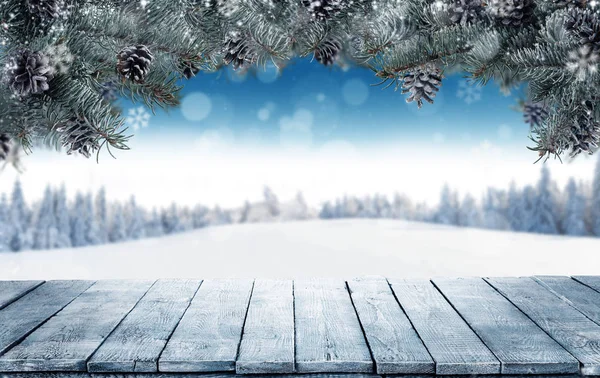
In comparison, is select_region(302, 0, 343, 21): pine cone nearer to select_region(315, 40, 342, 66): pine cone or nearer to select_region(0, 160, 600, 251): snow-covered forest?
select_region(315, 40, 342, 66): pine cone

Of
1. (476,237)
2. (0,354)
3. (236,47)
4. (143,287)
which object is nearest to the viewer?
(0,354)

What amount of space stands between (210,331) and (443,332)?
0.51m

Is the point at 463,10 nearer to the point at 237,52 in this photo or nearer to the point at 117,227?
the point at 237,52

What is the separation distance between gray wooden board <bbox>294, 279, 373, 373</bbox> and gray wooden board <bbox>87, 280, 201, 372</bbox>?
29cm

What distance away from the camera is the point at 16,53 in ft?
3.33

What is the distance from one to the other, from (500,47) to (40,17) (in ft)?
3.11

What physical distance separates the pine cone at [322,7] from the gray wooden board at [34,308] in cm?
92

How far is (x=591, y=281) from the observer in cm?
158

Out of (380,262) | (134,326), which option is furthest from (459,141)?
(134,326)

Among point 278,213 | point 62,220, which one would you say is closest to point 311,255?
point 278,213

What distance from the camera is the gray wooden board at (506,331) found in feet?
3.23

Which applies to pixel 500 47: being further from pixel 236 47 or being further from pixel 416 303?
pixel 416 303

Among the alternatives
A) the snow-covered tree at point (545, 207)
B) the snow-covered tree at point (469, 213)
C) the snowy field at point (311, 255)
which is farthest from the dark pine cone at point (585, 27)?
the snow-covered tree at point (545, 207)

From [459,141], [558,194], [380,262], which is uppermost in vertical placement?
[459,141]
